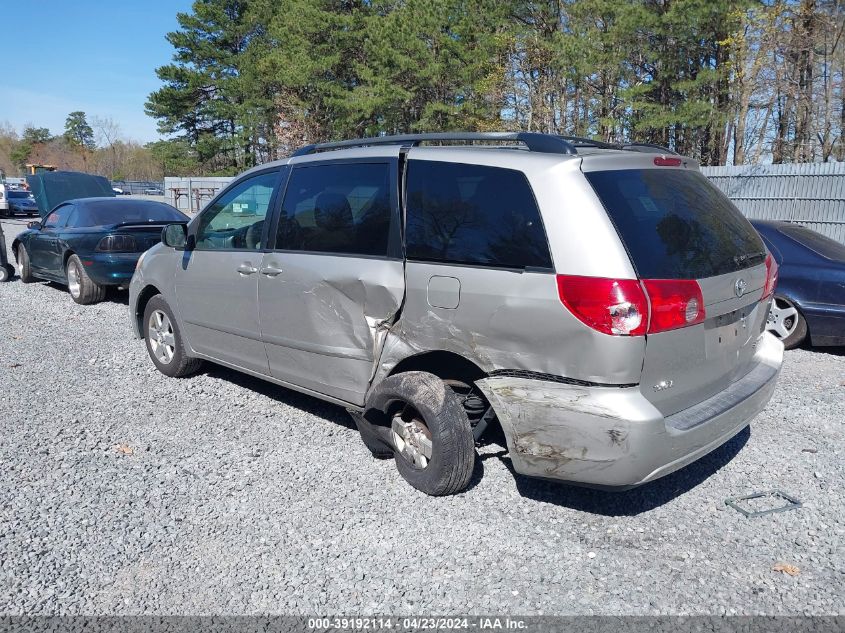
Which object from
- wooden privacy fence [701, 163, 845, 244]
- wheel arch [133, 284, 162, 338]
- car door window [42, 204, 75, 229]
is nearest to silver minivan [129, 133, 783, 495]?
wheel arch [133, 284, 162, 338]

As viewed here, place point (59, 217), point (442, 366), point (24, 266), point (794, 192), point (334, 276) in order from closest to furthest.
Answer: point (442, 366)
point (334, 276)
point (59, 217)
point (24, 266)
point (794, 192)

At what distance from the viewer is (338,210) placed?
14.0ft

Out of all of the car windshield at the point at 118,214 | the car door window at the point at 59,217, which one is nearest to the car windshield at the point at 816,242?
the car windshield at the point at 118,214

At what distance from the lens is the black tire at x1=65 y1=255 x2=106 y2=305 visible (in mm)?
9477

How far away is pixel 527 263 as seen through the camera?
3252mm

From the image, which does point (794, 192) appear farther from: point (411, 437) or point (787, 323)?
point (411, 437)

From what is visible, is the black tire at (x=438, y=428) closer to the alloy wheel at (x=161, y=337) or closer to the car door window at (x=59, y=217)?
the alloy wheel at (x=161, y=337)

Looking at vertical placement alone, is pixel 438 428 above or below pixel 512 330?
below

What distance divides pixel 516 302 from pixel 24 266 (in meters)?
10.9

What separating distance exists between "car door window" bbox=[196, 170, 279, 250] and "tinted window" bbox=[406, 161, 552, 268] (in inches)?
54.2

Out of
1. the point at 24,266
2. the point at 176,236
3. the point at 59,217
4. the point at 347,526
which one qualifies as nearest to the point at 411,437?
the point at 347,526

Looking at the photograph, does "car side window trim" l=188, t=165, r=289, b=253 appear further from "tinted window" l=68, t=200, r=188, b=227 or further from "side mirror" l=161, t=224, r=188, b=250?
"tinted window" l=68, t=200, r=188, b=227

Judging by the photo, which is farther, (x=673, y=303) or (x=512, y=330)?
(x=512, y=330)

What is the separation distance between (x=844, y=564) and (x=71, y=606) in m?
3.40
